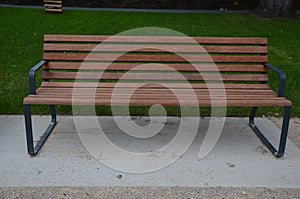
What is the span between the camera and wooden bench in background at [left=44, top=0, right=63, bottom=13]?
14.6m

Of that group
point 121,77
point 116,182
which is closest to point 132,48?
point 121,77

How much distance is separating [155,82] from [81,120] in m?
0.91

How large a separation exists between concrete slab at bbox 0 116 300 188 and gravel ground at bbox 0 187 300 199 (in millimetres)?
71

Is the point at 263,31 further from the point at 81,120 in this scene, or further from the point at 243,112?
the point at 81,120

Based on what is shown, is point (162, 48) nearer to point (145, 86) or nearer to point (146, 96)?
point (145, 86)

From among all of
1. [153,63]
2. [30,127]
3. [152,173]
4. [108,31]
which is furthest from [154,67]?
[108,31]

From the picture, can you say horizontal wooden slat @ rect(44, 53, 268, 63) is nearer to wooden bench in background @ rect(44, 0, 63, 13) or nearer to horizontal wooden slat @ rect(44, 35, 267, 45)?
horizontal wooden slat @ rect(44, 35, 267, 45)

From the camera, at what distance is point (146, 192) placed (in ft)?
10.0

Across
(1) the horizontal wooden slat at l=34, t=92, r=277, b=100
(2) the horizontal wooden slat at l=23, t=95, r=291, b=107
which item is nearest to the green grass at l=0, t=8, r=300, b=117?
(1) the horizontal wooden slat at l=34, t=92, r=277, b=100

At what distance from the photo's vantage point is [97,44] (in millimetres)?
4141

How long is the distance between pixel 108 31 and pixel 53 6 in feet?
16.3

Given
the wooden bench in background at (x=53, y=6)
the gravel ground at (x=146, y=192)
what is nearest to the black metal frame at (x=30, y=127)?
the gravel ground at (x=146, y=192)

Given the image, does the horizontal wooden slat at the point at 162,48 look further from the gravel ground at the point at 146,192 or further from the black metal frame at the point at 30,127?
the gravel ground at the point at 146,192

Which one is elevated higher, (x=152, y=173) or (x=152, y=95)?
(x=152, y=95)
